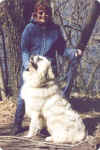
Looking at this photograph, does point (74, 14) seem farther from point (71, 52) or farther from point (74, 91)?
point (71, 52)

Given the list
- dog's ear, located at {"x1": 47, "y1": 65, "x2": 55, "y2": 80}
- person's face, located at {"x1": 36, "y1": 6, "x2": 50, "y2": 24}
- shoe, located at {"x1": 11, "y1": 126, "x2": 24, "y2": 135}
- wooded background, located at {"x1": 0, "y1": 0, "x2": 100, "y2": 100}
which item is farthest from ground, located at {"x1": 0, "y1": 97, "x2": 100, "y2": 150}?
person's face, located at {"x1": 36, "y1": 6, "x2": 50, "y2": 24}

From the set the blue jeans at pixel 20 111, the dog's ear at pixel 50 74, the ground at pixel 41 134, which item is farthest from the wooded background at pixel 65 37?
the dog's ear at pixel 50 74

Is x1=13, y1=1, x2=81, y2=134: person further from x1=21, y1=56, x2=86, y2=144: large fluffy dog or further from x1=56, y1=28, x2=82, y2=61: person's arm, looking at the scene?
x1=21, y1=56, x2=86, y2=144: large fluffy dog

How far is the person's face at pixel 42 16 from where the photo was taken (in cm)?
294

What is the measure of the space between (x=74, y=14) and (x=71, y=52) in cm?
213

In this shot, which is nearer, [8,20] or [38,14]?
[38,14]

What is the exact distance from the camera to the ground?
292 cm

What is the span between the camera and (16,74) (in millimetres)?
4371

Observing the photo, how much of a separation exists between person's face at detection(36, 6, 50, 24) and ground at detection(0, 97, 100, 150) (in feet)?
4.44

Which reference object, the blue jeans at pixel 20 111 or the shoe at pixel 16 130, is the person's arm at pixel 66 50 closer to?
the blue jeans at pixel 20 111

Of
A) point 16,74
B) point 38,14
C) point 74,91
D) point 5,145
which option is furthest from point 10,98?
point 38,14

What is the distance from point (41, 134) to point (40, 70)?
32.5 inches

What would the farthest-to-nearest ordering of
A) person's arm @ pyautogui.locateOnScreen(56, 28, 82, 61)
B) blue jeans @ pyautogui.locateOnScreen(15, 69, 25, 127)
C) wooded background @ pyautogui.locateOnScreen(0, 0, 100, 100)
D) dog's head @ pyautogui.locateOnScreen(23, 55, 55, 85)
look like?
wooded background @ pyautogui.locateOnScreen(0, 0, 100, 100), blue jeans @ pyautogui.locateOnScreen(15, 69, 25, 127), person's arm @ pyautogui.locateOnScreen(56, 28, 82, 61), dog's head @ pyautogui.locateOnScreen(23, 55, 55, 85)

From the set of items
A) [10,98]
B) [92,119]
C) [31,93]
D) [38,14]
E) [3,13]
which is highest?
[3,13]
